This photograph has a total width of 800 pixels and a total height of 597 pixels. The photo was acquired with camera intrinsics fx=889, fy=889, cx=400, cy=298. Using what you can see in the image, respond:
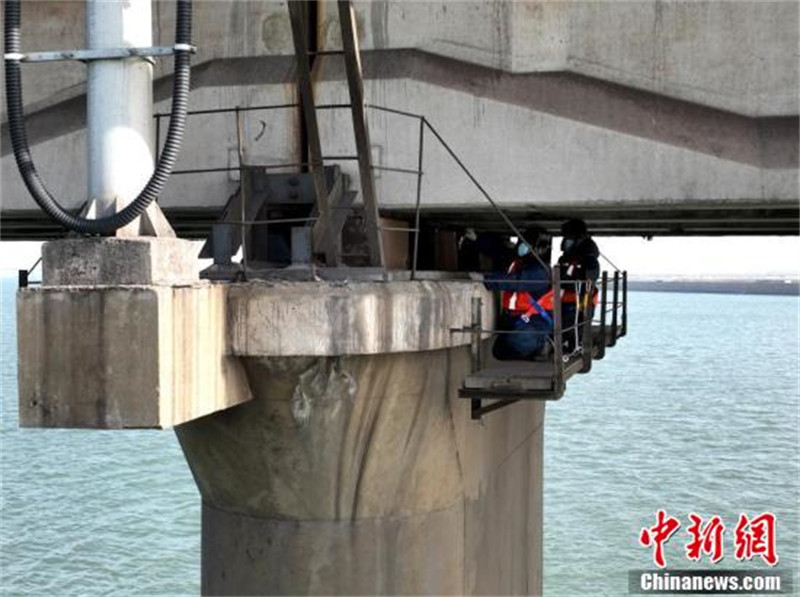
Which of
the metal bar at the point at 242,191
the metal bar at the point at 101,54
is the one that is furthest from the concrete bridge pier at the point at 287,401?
the metal bar at the point at 101,54

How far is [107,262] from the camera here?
503 centimetres

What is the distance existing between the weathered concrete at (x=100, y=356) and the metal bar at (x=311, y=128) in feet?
5.72

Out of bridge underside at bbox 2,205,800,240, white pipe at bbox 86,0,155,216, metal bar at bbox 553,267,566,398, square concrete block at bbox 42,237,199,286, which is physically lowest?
metal bar at bbox 553,267,566,398

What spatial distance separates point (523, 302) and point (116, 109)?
4060 millimetres

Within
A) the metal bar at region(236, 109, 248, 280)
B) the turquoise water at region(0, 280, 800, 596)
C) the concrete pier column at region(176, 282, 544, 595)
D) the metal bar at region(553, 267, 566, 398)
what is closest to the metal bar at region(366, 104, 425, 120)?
the metal bar at region(236, 109, 248, 280)

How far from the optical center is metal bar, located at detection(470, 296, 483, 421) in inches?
277

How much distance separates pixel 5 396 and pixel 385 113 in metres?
38.2

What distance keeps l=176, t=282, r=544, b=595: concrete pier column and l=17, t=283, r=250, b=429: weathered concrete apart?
3.27 feet

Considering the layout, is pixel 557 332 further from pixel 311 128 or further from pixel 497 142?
pixel 311 128

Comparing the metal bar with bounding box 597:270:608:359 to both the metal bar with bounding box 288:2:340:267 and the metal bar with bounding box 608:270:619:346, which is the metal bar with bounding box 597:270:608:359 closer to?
the metal bar with bounding box 608:270:619:346

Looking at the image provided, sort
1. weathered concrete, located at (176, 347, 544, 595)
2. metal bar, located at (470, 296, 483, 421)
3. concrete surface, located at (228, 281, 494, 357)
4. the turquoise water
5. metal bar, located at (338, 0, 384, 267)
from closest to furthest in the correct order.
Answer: concrete surface, located at (228, 281, 494, 357) < metal bar, located at (338, 0, 384, 267) < weathered concrete, located at (176, 347, 544, 595) < metal bar, located at (470, 296, 483, 421) < the turquoise water

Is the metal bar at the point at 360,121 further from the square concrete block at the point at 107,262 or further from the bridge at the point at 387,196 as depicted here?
the square concrete block at the point at 107,262

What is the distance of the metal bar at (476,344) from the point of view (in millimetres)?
7031

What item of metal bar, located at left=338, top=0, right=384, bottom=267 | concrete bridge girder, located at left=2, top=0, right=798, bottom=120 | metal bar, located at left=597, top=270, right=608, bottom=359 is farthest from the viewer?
metal bar, located at left=597, top=270, right=608, bottom=359
